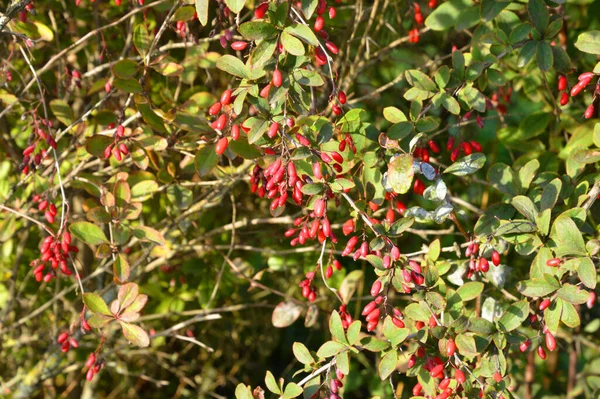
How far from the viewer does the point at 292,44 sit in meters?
1.27

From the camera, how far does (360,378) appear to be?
2.90 metres

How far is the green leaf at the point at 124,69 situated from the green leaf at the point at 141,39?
0.06m

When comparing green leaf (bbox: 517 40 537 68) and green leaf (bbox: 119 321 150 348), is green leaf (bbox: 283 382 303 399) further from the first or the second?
green leaf (bbox: 517 40 537 68)

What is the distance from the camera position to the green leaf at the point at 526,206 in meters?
1.45

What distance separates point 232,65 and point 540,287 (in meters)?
0.72

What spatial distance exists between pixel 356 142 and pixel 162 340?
5.12ft

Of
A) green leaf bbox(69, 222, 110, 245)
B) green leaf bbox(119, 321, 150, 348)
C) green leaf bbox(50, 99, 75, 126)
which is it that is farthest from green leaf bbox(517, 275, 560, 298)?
green leaf bbox(50, 99, 75, 126)

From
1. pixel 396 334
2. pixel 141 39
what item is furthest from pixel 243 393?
pixel 141 39

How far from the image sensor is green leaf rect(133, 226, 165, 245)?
1.65 meters

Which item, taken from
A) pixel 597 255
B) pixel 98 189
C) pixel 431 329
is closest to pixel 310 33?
pixel 431 329

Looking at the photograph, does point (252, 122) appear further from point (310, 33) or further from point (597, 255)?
point (597, 255)

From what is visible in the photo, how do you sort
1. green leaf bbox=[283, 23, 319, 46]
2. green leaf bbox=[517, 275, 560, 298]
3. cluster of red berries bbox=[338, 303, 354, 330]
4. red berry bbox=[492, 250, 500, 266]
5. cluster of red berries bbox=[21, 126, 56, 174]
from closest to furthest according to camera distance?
green leaf bbox=[283, 23, 319, 46] < green leaf bbox=[517, 275, 560, 298] < red berry bbox=[492, 250, 500, 266] < cluster of red berries bbox=[338, 303, 354, 330] < cluster of red berries bbox=[21, 126, 56, 174]

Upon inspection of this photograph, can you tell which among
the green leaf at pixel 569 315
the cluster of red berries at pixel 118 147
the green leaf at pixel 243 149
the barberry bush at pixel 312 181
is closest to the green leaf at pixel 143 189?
the barberry bush at pixel 312 181

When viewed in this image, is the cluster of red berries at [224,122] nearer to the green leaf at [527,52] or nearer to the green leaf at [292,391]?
the green leaf at [292,391]
